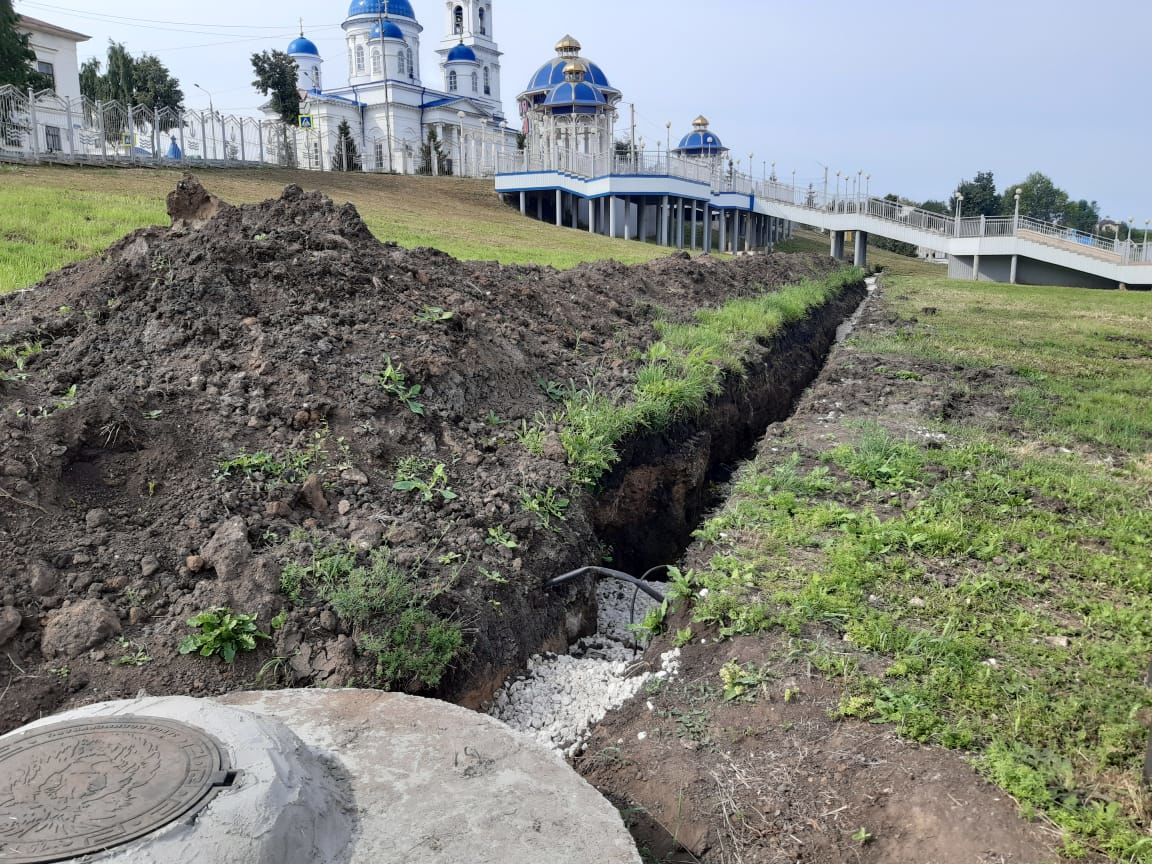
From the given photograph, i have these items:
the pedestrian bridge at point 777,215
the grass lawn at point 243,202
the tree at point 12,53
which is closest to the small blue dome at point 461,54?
the pedestrian bridge at point 777,215

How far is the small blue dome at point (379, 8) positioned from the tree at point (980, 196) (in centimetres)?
4614

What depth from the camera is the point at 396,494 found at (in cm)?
462

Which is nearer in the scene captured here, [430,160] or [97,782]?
[97,782]

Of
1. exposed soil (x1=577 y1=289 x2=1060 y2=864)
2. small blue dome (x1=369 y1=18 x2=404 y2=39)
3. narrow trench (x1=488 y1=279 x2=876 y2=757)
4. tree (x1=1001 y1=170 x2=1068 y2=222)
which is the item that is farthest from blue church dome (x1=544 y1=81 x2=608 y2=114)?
tree (x1=1001 y1=170 x2=1068 y2=222)

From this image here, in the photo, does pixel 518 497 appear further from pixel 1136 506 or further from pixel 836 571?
pixel 1136 506

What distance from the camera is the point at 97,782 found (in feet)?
7.73

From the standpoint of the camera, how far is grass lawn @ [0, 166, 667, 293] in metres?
9.69

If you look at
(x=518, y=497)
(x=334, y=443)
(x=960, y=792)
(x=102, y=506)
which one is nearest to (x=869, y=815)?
(x=960, y=792)

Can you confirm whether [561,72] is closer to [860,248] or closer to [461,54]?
[461,54]

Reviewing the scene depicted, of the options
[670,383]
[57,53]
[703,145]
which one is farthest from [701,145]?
[670,383]

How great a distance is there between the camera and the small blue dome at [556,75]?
153 ft

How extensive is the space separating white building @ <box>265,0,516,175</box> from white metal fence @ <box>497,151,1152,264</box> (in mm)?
9678

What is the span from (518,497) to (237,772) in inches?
104

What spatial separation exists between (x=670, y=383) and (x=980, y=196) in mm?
74144
